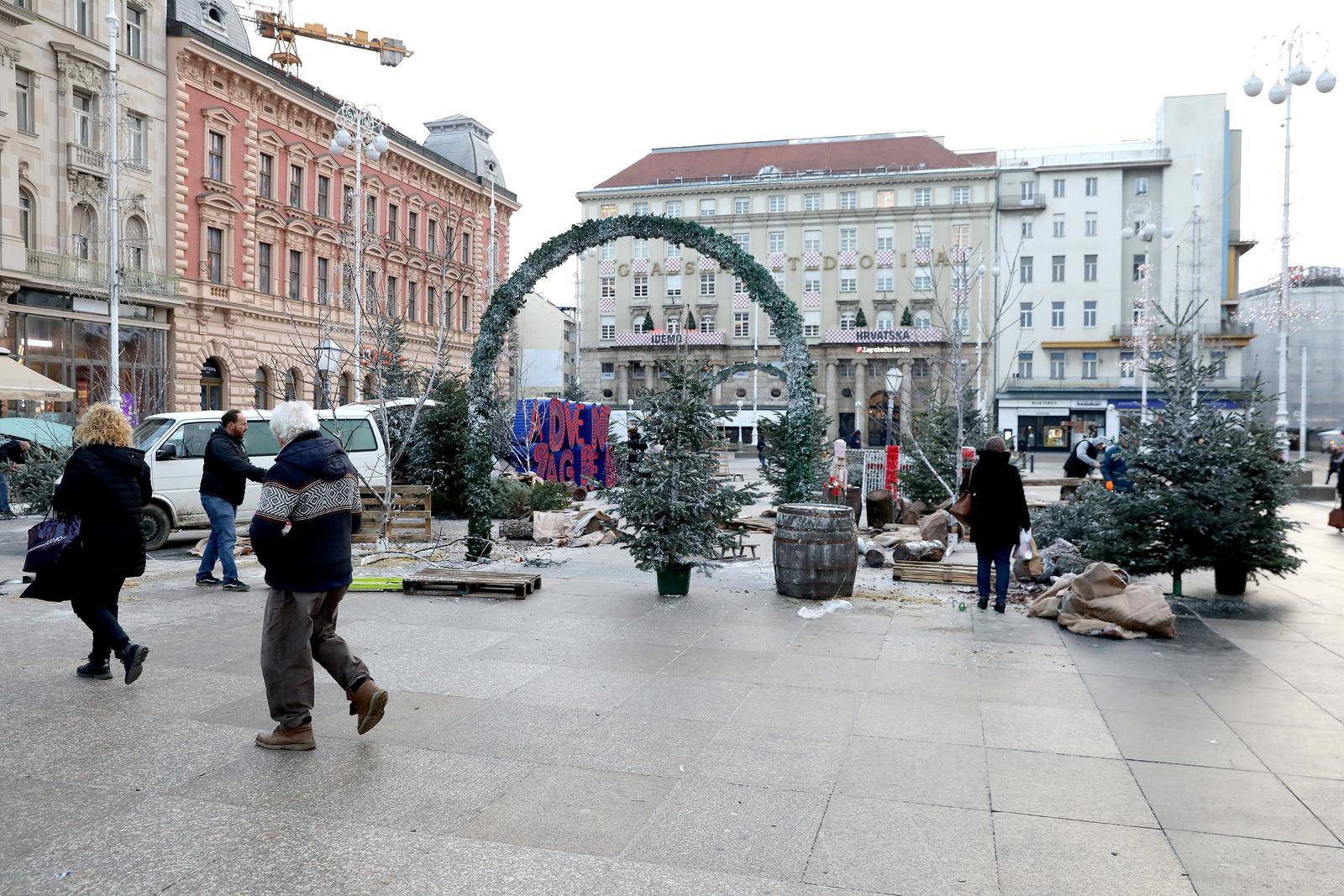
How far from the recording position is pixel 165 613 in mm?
8531

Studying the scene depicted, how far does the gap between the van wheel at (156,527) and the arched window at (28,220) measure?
20.5 meters

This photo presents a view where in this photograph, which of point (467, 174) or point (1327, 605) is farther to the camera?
point (467, 174)

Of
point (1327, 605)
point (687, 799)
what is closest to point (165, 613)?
point (687, 799)

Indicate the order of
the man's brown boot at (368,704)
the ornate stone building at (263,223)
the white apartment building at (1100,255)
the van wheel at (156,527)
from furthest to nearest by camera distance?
the white apartment building at (1100,255) < the ornate stone building at (263,223) < the van wheel at (156,527) < the man's brown boot at (368,704)

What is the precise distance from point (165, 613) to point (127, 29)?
30933mm

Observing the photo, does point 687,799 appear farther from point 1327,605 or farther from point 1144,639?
point 1327,605

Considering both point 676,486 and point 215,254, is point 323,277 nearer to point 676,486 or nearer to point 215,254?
point 215,254

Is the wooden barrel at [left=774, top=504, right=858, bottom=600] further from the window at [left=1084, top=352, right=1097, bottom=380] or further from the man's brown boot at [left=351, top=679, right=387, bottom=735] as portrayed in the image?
the window at [left=1084, top=352, right=1097, bottom=380]

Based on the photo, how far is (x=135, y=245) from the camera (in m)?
31.6

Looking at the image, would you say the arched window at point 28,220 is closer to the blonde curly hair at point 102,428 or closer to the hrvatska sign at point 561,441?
the hrvatska sign at point 561,441

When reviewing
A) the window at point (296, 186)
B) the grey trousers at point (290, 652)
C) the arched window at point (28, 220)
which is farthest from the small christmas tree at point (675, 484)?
the window at point (296, 186)

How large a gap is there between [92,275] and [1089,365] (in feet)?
189

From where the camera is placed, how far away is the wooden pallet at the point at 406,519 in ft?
43.9

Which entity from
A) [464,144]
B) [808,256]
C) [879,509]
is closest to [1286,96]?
[879,509]
